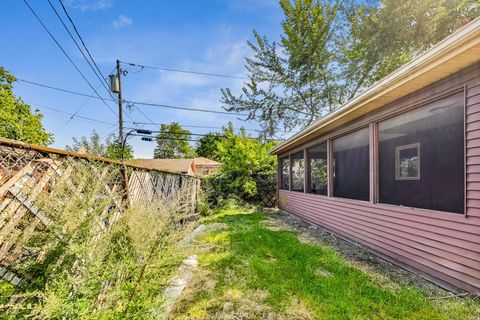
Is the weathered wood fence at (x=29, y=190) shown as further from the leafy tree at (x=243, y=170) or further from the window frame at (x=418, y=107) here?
the leafy tree at (x=243, y=170)

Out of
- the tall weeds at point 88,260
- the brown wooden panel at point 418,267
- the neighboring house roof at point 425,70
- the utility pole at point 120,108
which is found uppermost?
the utility pole at point 120,108

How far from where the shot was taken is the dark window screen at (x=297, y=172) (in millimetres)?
7754

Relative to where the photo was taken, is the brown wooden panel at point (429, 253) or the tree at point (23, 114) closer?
the brown wooden panel at point (429, 253)

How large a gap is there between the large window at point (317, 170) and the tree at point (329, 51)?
287 inches

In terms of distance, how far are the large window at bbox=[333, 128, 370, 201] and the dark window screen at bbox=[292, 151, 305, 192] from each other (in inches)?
52.0

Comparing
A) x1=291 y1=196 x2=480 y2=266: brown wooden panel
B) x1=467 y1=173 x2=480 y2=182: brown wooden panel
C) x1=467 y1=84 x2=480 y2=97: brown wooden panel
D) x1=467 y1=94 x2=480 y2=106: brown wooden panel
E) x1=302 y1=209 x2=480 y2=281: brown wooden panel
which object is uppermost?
x1=467 y1=84 x2=480 y2=97: brown wooden panel

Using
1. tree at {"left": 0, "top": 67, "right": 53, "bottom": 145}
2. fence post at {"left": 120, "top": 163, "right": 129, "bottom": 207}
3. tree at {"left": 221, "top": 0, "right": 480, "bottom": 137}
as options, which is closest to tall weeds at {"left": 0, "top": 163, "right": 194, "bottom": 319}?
fence post at {"left": 120, "top": 163, "right": 129, "bottom": 207}

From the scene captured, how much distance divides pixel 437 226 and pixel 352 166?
340cm

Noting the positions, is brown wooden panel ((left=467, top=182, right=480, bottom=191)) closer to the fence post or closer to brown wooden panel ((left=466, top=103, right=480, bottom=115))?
brown wooden panel ((left=466, top=103, right=480, bottom=115))

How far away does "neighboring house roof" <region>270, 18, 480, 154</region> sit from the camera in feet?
6.98

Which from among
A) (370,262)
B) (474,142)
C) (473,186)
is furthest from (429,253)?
(474,142)

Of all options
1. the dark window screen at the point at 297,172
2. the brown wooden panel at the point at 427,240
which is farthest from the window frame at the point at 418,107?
the dark window screen at the point at 297,172

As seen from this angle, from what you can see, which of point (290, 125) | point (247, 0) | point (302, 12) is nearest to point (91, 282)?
point (247, 0)

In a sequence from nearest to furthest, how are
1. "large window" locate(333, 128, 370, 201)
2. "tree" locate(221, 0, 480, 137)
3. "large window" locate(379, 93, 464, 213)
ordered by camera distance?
"large window" locate(379, 93, 464, 213) → "large window" locate(333, 128, 370, 201) → "tree" locate(221, 0, 480, 137)
